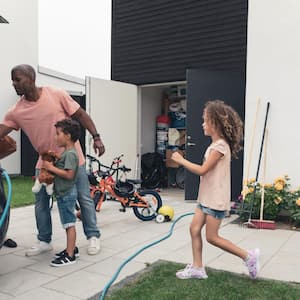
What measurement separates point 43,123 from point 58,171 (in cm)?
47

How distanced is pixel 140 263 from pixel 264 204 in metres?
2.15

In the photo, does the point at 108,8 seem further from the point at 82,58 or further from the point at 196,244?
the point at 82,58

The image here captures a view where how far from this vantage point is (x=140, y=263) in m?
3.40

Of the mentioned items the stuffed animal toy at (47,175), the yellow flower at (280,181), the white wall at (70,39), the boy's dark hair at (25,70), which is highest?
the white wall at (70,39)

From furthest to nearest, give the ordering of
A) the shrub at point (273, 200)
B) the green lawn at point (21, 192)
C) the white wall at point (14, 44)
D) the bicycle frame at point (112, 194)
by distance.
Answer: the white wall at point (14, 44)
the green lawn at point (21, 192)
the bicycle frame at point (112, 194)
the shrub at point (273, 200)

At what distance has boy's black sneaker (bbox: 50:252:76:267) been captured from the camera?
10.9 ft

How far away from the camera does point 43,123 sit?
11.1 feet

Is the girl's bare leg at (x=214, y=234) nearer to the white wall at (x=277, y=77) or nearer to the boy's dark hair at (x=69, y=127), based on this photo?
the boy's dark hair at (x=69, y=127)

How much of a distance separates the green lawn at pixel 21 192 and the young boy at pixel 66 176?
184 centimetres

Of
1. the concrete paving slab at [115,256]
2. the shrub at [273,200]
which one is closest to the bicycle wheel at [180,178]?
the concrete paving slab at [115,256]

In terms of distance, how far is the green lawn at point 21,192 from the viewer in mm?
6481

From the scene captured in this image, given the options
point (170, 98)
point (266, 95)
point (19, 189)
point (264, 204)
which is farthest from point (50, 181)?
point (170, 98)

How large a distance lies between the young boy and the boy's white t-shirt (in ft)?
3.60

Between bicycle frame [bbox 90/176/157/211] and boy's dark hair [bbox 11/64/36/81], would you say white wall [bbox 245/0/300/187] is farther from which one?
boy's dark hair [bbox 11/64/36/81]
